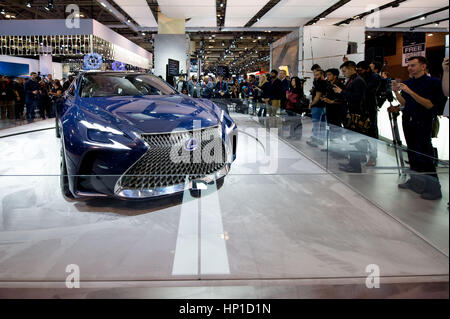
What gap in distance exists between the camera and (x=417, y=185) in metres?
2.29

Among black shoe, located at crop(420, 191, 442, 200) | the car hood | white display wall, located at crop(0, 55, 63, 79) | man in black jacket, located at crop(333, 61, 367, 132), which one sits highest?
white display wall, located at crop(0, 55, 63, 79)

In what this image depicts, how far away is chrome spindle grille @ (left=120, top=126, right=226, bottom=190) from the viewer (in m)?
2.88

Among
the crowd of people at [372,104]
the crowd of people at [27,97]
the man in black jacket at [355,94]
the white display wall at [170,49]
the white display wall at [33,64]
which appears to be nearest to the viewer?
the crowd of people at [372,104]

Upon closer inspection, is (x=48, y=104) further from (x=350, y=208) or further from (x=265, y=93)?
(x=350, y=208)

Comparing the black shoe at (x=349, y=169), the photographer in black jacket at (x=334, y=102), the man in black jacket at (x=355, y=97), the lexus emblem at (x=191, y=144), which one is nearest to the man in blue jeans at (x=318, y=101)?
the photographer in black jacket at (x=334, y=102)

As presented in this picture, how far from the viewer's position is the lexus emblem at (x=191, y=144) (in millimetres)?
3025

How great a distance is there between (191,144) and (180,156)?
0.13 m

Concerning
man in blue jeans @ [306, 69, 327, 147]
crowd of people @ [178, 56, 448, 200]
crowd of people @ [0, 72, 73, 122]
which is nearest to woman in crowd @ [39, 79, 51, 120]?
crowd of people @ [0, 72, 73, 122]

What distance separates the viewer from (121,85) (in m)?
4.22

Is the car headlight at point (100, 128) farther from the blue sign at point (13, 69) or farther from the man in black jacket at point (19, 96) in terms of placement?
the blue sign at point (13, 69)

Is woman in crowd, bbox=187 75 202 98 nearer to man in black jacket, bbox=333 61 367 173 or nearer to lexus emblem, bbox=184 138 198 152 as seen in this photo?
man in black jacket, bbox=333 61 367 173

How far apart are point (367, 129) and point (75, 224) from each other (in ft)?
12.4

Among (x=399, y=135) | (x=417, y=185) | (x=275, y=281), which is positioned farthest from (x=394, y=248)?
(x=399, y=135)

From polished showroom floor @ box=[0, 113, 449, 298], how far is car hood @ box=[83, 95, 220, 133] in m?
0.70
